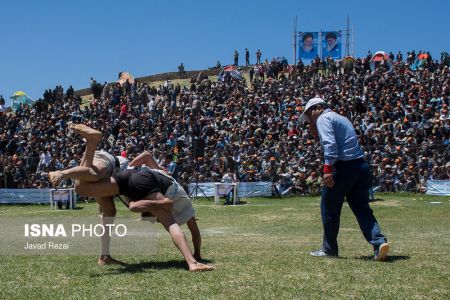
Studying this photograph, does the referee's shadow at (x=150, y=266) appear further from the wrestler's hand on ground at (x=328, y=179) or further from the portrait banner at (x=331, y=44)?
the portrait banner at (x=331, y=44)

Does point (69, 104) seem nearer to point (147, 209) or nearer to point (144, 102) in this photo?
point (144, 102)

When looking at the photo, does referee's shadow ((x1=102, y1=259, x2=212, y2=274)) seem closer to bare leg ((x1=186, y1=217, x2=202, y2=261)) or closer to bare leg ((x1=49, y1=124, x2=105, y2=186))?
bare leg ((x1=186, y1=217, x2=202, y2=261))

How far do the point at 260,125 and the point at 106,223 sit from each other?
24852 mm

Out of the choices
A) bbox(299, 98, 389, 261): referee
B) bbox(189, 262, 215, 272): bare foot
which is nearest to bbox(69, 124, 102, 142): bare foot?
bbox(189, 262, 215, 272): bare foot

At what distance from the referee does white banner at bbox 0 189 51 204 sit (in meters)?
20.4

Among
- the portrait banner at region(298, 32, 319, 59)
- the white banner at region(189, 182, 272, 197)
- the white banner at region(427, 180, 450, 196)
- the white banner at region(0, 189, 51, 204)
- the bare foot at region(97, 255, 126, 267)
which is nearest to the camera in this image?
the bare foot at region(97, 255, 126, 267)

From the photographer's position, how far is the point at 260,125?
32.4 metres

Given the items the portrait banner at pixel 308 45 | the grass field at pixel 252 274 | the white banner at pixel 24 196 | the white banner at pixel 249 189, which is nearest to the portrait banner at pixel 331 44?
the portrait banner at pixel 308 45

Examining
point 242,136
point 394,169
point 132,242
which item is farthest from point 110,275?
point 242,136

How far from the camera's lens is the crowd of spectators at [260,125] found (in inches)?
1030

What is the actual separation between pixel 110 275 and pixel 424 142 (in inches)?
837

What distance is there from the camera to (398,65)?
3631cm

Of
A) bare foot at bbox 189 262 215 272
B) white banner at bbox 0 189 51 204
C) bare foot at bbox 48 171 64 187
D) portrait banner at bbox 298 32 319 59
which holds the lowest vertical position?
white banner at bbox 0 189 51 204

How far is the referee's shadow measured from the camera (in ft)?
23.4
